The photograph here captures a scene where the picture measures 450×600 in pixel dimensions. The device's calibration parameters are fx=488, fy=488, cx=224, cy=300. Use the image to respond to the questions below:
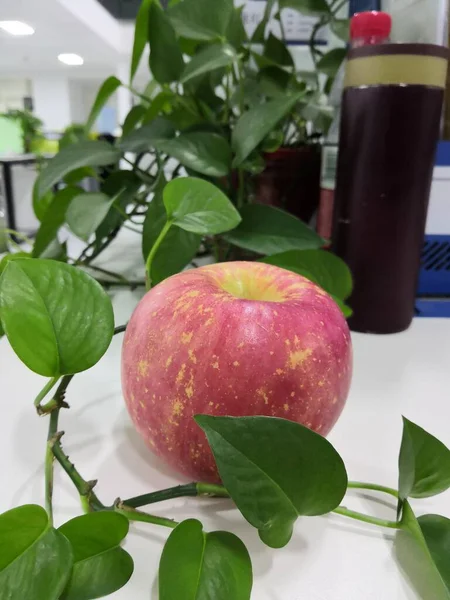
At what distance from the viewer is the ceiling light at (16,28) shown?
4.64 meters

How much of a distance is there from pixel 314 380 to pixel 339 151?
0.36 meters

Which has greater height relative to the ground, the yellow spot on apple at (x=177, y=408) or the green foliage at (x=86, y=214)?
the green foliage at (x=86, y=214)

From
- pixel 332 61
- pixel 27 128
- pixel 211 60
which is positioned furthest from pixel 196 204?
pixel 27 128

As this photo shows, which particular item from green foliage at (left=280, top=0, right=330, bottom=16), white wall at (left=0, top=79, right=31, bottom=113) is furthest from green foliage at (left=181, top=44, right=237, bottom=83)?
white wall at (left=0, top=79, right=31, bottom=113)

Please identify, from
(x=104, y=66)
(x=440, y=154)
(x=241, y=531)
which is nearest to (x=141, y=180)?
(x=440, y=154)

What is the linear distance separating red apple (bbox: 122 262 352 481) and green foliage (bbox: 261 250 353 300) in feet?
0.44

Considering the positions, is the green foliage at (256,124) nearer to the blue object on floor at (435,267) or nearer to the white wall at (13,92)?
the blue object on floor at (435,267)

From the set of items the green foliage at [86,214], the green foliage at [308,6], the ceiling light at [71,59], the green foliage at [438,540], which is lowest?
the green foliage at [438,540]

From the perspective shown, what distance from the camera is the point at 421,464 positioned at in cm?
22

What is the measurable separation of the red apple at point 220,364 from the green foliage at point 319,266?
0.13m

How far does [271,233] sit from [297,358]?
264 millimetres

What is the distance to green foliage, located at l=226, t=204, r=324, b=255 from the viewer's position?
0.48m

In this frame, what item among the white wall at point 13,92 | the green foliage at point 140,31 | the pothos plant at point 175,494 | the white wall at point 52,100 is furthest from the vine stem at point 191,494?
the white wall at point 13,92

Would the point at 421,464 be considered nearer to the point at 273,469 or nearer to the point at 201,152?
the point at 273,469
